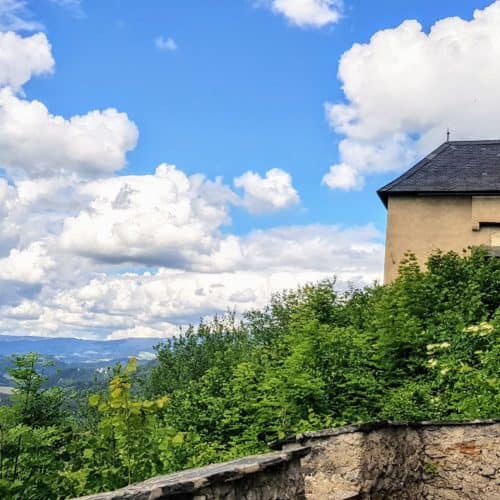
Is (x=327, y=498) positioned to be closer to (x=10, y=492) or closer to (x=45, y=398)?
(x=10, y=492)

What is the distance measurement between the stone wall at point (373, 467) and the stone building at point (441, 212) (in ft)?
58.9

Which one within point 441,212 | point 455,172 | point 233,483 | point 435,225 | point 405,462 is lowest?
point 405,462

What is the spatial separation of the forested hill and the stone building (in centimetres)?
369

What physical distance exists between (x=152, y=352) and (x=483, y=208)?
25.7m

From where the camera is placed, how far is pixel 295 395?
36.0ft

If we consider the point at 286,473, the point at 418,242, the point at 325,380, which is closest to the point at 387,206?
the point at 418,242

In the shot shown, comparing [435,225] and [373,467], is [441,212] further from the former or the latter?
[373,467]

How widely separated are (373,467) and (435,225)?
19844 mm

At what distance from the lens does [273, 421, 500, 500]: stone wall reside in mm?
5273

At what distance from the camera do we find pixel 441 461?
6.16 m

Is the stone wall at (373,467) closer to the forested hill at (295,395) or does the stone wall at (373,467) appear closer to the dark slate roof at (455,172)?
the forested hill at (295,395)

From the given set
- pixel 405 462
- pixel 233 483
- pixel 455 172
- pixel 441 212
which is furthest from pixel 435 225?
pixel 233 483

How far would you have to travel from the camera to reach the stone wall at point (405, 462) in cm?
527

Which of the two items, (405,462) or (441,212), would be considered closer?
(405,462)
